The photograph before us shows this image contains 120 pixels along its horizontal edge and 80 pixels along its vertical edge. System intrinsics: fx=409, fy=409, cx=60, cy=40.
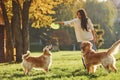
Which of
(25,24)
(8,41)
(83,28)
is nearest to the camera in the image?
(83,28)

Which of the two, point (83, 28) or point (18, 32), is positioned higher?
point (83, 28)

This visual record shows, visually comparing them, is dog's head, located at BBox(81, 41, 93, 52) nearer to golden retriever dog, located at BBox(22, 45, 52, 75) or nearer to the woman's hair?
the woman's hair

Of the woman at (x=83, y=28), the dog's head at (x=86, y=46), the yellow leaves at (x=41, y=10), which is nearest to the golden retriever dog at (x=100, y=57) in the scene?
the dog's head at (x=86, y=46)

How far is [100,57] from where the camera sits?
1209 centimetres

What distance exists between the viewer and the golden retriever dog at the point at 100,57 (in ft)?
39.2

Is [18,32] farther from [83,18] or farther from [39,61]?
[83,18]

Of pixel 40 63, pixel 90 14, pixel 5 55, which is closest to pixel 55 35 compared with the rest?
pixel 90 14

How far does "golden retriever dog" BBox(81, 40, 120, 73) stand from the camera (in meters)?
12.0

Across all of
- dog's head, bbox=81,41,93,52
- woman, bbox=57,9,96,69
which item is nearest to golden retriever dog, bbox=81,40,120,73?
dog's head, bbox=81,41,93,52

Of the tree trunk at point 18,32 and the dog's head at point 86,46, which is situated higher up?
the dog's head at point 86,46

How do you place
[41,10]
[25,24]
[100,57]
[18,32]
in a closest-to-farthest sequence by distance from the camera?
1. [100,57]
2. [18,32]
3. [25,24]
4. [41,10]

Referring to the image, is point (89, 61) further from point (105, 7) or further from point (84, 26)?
point (105, 7)

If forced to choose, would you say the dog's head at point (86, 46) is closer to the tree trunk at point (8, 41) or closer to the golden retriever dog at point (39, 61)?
the golden retriever dog at point (39, 61)

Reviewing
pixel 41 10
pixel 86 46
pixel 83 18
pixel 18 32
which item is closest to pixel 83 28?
pixel 83 18
